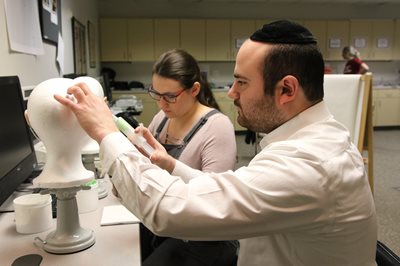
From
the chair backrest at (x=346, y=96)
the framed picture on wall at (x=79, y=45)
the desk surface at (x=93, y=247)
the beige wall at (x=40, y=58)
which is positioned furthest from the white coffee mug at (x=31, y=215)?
the framed picture on wall at (x=79, y=45)

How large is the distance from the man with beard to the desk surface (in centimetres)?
23

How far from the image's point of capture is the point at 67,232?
105 centimetres

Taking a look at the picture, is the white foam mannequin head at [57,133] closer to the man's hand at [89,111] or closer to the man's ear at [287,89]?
the man's hand at [89,111]

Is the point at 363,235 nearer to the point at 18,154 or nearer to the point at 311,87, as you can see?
the point at 311,87

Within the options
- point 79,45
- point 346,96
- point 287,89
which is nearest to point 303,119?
point 287,89

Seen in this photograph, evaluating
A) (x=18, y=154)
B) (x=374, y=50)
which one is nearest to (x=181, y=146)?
(x=18, y=154)

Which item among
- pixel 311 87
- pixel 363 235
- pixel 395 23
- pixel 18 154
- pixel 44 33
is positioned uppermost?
pixel 395 23

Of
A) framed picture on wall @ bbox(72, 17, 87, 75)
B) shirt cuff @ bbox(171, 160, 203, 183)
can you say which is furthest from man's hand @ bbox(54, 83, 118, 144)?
framed picture on wall @ bbox(72, 17, 87, 75)

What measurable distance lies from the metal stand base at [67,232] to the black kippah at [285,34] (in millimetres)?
658

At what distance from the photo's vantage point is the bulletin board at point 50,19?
8.48 feet

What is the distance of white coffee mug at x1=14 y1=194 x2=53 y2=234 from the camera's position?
1131 millimetres

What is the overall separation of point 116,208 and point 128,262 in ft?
1.22

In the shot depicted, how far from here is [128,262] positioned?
0.96 meters

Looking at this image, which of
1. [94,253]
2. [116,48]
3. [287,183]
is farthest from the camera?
[116,48]
